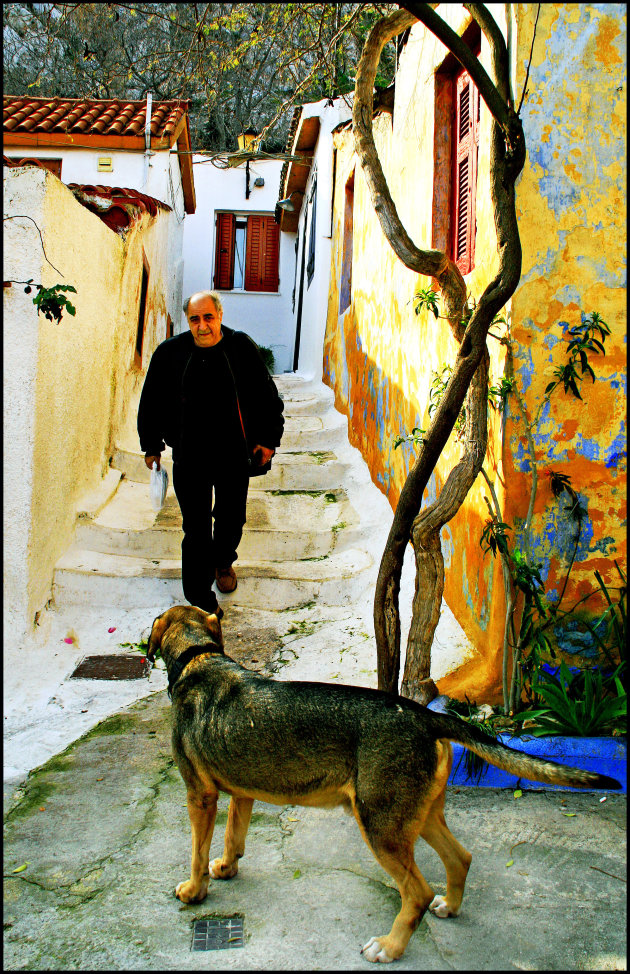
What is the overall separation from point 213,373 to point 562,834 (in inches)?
135

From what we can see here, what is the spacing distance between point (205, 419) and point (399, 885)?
3.40m

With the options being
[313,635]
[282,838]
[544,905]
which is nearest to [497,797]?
[544,905]

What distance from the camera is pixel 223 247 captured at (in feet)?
61.3

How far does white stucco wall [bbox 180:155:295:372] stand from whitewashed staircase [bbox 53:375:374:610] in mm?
11216

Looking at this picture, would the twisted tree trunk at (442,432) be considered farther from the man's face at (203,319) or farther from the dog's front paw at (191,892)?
the man's face at (203,319)

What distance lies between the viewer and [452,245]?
5.24 metres

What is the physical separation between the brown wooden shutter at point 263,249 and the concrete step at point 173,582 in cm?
1411

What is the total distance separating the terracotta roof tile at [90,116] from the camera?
34.8ft

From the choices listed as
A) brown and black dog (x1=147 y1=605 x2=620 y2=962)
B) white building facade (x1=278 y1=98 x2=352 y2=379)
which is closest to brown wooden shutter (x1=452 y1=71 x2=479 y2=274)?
brown and black dog (x1=147 y1=605 x2=620 y2=962)

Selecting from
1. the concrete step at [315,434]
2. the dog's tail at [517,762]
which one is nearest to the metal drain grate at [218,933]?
the dog's tail at [517,762]

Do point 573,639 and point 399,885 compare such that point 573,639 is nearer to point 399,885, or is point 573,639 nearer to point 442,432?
point 442,432

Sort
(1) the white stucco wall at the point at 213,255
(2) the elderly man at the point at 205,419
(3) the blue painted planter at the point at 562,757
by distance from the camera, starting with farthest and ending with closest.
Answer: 1. (1) the white stucco wall at the point at 213,255
2. (2) the elderly man at the point at 205,419
3. (3) the blue painted planter at the point at 562,757

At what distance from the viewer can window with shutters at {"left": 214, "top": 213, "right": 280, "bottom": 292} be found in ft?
61.3

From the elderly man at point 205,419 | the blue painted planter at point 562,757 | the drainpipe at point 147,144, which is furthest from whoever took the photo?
the drainpipe at point 147,144
